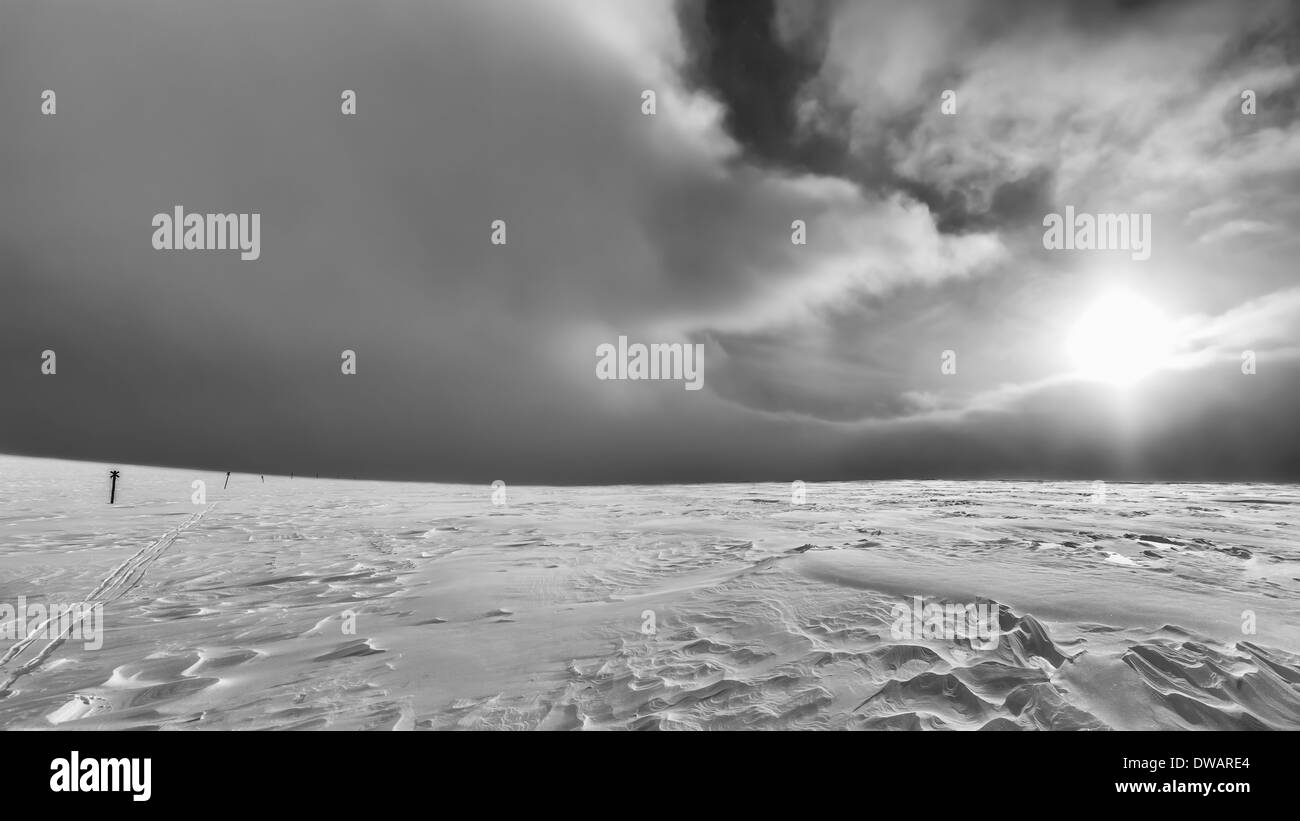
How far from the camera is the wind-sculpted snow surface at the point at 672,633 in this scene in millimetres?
3473

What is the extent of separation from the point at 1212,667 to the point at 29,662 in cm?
974

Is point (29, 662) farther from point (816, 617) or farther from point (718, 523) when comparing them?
point (718, 523)

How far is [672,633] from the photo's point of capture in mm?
4910

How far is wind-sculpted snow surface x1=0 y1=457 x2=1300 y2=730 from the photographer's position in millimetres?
3473

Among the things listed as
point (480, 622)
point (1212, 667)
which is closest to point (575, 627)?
point (480, 622)
